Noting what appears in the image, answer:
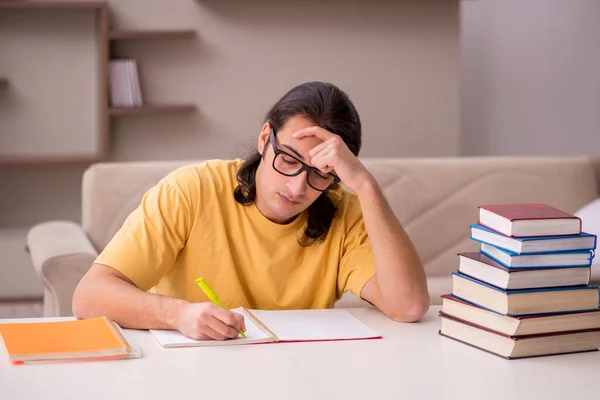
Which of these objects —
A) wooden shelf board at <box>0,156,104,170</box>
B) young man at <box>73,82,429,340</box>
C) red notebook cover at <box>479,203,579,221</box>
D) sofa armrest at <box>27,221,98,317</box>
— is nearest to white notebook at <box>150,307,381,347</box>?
young man at <box>73,82,429,340</box>

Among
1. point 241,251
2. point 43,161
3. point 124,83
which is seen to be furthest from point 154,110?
point 241,251

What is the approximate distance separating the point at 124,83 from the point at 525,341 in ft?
10.1

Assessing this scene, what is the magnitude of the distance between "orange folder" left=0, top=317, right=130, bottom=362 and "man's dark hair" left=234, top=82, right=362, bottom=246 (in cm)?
52

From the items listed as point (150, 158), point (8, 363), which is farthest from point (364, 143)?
point (8, 363)

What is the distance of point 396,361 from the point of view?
4.38 ft

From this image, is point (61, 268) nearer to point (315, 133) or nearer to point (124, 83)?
point (315, 133)

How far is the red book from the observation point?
1.36 metres

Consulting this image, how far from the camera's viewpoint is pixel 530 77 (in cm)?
443

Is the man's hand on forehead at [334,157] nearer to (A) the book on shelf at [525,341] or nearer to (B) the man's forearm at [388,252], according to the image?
(B) the man's forearm at [388,252]

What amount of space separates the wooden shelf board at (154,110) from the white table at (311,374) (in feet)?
8.91

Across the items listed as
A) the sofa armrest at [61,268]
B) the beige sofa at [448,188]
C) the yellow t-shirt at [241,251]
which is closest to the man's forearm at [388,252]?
the yellow t-shirt at [241,251]

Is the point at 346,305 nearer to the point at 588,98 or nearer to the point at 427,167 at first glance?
the point at 427,167

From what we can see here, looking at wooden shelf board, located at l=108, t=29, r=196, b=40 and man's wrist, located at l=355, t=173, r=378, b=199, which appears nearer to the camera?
man's wrist, located at l=355, t=173, r=378, b=199

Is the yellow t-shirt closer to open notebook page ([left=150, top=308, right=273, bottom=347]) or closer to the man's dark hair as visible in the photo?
the man's dark hair
